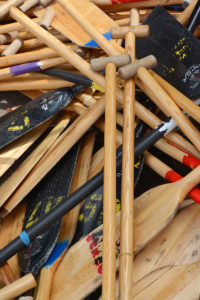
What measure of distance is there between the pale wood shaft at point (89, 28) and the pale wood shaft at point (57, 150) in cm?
24

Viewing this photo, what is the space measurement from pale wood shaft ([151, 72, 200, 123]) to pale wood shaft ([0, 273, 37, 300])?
900 mm

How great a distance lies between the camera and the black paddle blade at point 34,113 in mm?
1806

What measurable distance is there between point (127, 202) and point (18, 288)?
0.49m

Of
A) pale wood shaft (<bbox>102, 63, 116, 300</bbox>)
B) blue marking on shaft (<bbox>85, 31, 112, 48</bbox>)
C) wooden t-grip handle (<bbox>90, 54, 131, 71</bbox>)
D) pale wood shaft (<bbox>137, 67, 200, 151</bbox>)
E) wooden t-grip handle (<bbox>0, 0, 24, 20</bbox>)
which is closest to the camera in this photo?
pale wood shaft (<bbox>102, 63, 116, 300</bbox>)

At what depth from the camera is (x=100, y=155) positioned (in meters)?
1.87

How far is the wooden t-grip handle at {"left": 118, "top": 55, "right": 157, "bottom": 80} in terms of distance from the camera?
63.9 inches

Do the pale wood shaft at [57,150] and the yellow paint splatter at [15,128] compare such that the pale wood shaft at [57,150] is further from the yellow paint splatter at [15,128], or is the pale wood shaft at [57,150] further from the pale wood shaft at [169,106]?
the pale wood shaft at [169,106]

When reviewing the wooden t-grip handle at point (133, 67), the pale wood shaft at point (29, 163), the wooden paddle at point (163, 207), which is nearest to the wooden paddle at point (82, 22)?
the wooden t-grip handle at point (133, 67)

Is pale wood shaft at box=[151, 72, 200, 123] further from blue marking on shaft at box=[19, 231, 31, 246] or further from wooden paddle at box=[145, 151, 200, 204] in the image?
blue marking on shaft at box=[19, 231, 31, 246]

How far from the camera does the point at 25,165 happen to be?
1785 millimetres

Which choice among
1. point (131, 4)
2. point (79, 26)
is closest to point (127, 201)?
point (79, 26)

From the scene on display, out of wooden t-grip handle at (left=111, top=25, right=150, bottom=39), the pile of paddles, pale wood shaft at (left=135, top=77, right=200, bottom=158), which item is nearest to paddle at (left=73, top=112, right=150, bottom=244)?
the pile of paddles

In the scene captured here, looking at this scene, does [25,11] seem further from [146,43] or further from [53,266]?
[53,266]

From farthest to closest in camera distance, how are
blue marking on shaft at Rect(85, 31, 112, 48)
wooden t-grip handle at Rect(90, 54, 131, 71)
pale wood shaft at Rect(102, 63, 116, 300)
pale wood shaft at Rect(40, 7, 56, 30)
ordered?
pale wood shaft at Rect(40, 7, 56, 30) → blue marking on shaft at Rect(85, 31, 112, 48) → wooden t-grip handle at Rect(90, 54, 131, 71) → pale wood shaft at Rect(102, 63, 116, 300)
